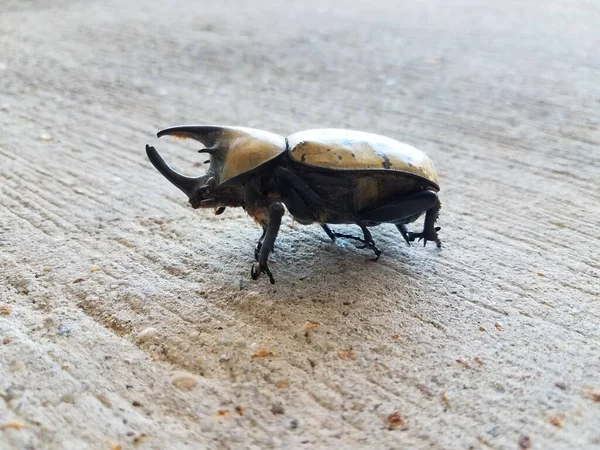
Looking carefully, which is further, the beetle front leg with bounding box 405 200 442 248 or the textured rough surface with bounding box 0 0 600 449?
the beetle front leg with bounding box 405 200 442 248

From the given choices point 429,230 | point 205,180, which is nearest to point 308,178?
point 205,180

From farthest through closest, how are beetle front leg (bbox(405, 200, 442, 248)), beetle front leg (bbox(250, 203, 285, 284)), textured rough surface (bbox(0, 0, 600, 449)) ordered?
1. beetle front leg (bbox(405, 200, 442, 248))
2. beetle front leg (bbox(250, 203, 285, 284))
3. textured rough surface (bbox(0, 0, 600, 449))

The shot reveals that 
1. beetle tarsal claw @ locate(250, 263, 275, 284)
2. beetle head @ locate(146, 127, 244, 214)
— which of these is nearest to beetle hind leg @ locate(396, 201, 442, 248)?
beetle tarsal claw @ locate(250, 263, 275, 284)

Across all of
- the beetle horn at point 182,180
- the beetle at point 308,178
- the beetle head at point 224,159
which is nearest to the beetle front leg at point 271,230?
the beetle at point 308,178

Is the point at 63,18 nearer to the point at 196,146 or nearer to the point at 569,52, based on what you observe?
the point at 196,146

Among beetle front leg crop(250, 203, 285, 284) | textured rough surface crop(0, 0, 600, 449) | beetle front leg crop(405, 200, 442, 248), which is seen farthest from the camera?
beetle front leg crop(405, 200, 442, 248)

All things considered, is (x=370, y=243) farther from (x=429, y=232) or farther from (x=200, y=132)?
(x=200, y=132)

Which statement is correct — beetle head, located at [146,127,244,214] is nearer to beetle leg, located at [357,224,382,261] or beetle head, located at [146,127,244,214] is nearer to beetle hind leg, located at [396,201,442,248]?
beetle leg, located at [357,224,382,261]
